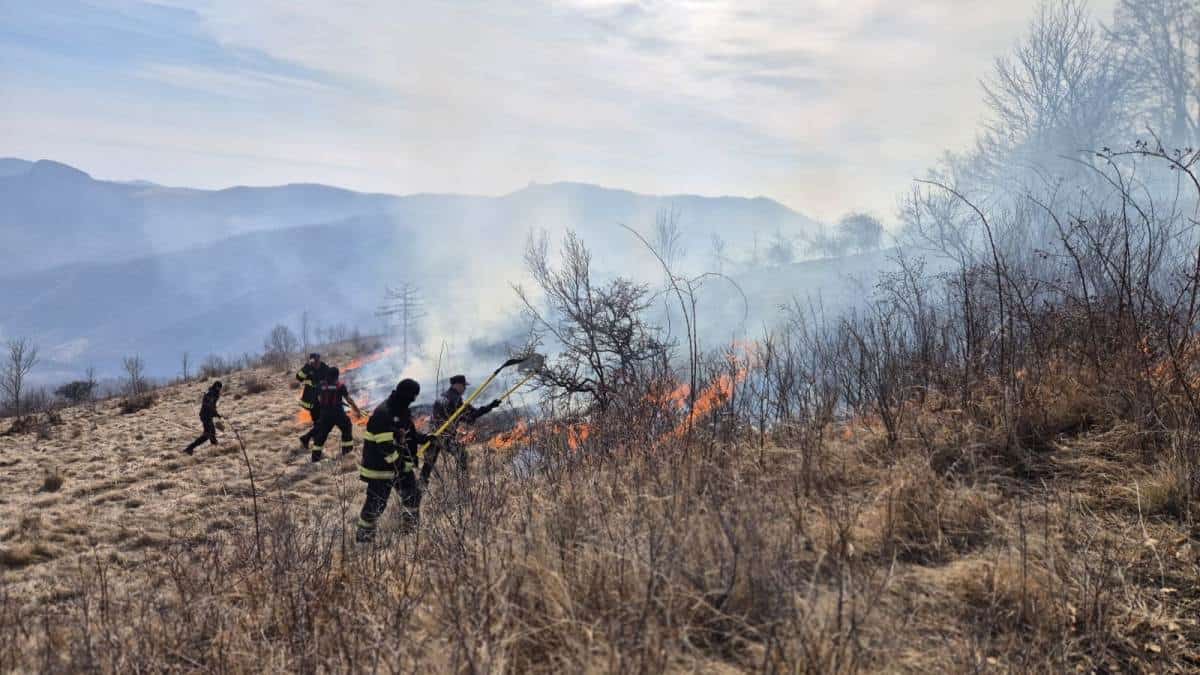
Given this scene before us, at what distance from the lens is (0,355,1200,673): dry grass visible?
2.38 meters

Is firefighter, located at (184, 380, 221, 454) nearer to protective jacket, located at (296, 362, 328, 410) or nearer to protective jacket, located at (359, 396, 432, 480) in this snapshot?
protective jacket, located at (296, 362, 328, 410)

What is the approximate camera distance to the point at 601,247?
194000 mm

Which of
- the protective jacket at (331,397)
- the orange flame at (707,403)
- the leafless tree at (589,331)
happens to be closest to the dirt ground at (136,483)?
the protective jacket at (331,397)

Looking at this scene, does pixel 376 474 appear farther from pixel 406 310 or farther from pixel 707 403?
pixel 406 310

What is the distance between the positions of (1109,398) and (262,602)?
16.6 ft

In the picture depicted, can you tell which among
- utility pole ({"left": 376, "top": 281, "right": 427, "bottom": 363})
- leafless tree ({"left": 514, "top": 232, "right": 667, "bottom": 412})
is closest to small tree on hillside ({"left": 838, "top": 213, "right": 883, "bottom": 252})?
utility pole ({"left": 376, "top": 281, "right": 427, "bottom": 363})

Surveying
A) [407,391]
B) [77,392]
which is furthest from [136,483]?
[77,392]

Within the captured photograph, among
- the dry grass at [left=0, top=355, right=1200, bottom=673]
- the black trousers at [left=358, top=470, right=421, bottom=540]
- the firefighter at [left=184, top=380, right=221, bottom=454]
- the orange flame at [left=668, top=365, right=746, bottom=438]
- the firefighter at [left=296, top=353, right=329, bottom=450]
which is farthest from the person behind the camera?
the firefighter at [left=184, top=380, right=221, bottom=454]


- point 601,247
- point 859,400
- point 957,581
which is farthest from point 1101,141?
point 601,247

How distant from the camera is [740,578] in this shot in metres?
2.55

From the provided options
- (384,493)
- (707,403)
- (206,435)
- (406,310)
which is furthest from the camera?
(406,310)

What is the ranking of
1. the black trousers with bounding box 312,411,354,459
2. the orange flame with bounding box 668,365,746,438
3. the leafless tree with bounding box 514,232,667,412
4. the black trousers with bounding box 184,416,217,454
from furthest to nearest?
the leafless tree with bounding box 514,232,667,412 < the black trousers with bounding box 184,416,217,454 < the black trousers with bounding box 312,411,354,459 < the orange flame with bounding box 668,365,746,438

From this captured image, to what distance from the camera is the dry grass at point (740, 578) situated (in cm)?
238

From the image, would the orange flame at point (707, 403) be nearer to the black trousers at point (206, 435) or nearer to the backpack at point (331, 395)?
the backpack at point (331, 395)
